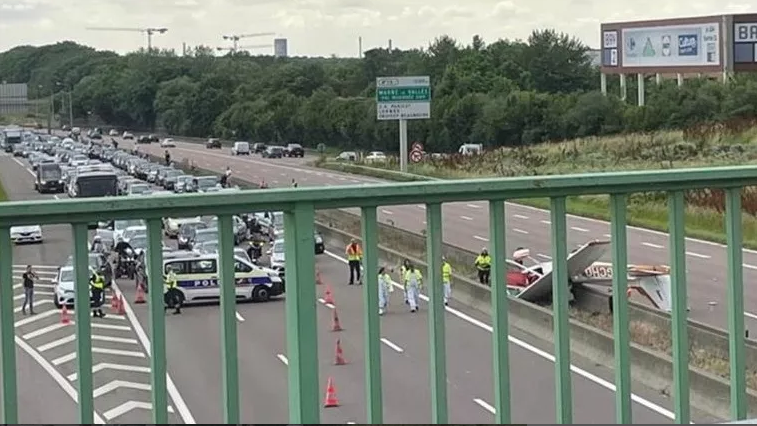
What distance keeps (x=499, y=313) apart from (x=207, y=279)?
2354 millimetres

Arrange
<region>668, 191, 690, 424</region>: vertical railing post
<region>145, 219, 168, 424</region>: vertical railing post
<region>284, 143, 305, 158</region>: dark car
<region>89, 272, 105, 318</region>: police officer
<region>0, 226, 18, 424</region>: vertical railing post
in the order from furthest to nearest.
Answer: <region>284, 143, 305, 158</region>: dark car < <region>89, 272, 105, 318</region>: police officer < <region>668, 191, 690, 424</region>: vertical railing post < <region>145, 219, 168, 424</region>: vertical railing post < <region>0, 226, 18, 424</region>: vertical railing post

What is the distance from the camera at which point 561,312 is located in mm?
4590

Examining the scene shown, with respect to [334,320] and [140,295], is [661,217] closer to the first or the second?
[334,320]

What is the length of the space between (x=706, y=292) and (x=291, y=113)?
8517cm

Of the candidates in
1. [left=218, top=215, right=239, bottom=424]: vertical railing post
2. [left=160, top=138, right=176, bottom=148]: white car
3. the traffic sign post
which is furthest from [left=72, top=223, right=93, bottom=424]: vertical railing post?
[left=160, top=138, right=176, bottom=148]: white car

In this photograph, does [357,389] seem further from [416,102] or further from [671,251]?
[416,102]

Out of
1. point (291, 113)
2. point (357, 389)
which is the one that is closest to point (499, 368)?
point (357, 389)

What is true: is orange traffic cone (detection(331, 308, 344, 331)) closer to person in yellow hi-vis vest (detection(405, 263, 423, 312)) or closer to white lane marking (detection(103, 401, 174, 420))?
white lane marking (detection(103, 401, 174, 420))

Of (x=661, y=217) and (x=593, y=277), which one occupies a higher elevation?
(x=593, y=277)

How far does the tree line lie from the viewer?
73.7 m

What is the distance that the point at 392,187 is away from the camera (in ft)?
14.4

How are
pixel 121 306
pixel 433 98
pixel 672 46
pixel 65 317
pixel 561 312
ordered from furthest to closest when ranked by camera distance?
pixel 433 98, pixel 672 46, pixel 65 317, pixel 121 306, pixel 561 312

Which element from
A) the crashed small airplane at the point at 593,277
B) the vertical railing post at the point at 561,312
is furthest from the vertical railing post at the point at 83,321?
the crashed small airplane at the point at 593,277

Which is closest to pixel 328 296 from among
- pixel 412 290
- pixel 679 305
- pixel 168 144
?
pixel 679 305
